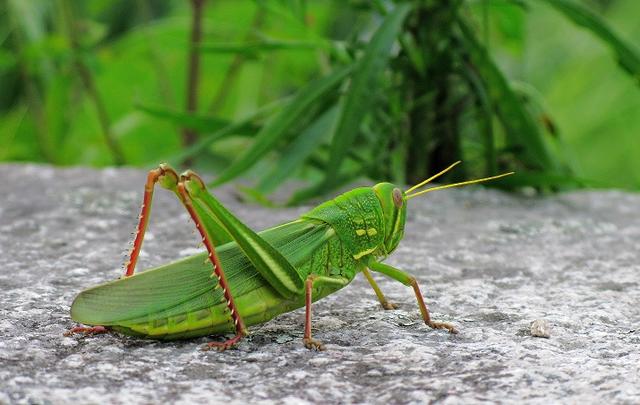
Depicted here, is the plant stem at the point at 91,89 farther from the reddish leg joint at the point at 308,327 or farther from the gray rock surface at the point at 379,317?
the reddish leg joint at the point at 308,327

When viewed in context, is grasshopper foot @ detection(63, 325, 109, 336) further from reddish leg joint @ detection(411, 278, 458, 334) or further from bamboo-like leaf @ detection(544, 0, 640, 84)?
bamboo-like leaf @ detection(544, 0, 640, 84)

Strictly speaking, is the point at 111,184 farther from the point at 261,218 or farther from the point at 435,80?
the point at 435,80

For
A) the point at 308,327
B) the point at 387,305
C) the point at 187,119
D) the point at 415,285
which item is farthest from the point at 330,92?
the point at 308,327

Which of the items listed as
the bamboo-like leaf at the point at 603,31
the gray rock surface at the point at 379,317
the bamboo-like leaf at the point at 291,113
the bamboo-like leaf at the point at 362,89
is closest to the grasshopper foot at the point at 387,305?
the gray rock surface at the point at 379,317

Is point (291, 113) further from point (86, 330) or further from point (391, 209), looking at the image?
point (86, 330)

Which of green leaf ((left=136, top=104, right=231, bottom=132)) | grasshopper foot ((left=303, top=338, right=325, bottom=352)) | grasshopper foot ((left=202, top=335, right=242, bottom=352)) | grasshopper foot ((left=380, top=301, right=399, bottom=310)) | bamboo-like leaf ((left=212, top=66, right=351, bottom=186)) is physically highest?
green leaf ((left=136, top=104, right=231, bottom=132))

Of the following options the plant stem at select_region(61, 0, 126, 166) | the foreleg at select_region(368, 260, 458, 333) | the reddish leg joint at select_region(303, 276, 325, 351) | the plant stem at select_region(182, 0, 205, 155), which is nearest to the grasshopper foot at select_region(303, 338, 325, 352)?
the reddish leg joint at select_region(303, 276, 325, 351)
